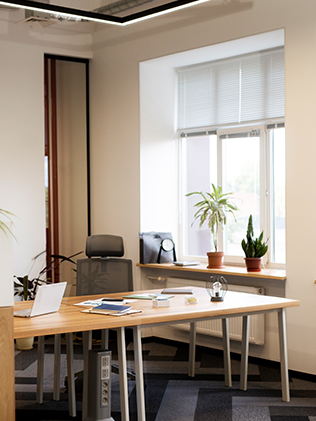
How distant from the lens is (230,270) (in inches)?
190

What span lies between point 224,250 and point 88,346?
2.40 metres

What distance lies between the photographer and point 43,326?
282 centimetres

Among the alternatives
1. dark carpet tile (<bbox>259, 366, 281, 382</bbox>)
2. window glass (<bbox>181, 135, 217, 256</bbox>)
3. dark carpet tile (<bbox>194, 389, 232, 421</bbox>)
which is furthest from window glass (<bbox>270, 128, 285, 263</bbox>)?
dark carpet tile (<bbox>194, 389, 232, 421</bbox>)

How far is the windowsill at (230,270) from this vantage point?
448 cm

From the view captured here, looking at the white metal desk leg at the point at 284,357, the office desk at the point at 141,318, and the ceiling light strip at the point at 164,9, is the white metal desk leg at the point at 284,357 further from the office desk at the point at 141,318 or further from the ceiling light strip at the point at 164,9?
the ceiling light strip at the point at 164,9

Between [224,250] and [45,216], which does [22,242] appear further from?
[224,250]

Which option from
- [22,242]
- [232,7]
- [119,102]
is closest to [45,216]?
[22,242]

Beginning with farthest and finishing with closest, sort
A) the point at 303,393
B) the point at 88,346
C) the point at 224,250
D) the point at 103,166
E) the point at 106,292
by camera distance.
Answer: the point at 103,166 → the point at 224,250 → the point at 106,292 → the point at 303,393 → the point at 88,346

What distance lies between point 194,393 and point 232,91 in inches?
124

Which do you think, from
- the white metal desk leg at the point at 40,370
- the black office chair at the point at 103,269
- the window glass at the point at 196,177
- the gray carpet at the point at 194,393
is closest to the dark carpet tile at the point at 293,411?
the gray carpet at the point at 194,393

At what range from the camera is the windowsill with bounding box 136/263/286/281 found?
14.7ft

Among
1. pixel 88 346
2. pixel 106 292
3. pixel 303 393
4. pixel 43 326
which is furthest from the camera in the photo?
pixel 106 292

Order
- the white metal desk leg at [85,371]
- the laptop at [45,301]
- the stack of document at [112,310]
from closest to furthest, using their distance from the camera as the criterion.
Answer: the laptop at [45,301]
the stack of document at [112,310]
the white metal desk leg at [85,371]

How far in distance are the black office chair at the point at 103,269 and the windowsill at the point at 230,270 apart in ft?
3.32
